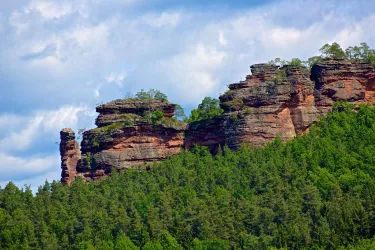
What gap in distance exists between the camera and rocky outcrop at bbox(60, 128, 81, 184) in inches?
5714

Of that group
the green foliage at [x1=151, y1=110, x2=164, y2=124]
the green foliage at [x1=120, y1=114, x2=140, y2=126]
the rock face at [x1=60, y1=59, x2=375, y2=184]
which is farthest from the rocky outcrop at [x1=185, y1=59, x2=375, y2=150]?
the green foliage at [x1=120, y1=114, x2=140, y2=126]

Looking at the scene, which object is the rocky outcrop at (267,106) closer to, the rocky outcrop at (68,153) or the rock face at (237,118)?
the rock face at (237,118)

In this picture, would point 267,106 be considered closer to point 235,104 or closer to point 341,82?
point 235,104

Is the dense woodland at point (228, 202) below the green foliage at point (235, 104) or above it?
below

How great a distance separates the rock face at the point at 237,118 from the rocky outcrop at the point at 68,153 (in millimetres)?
180

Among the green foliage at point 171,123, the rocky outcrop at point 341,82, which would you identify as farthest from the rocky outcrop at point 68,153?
the rocky outcrop at point 341,82

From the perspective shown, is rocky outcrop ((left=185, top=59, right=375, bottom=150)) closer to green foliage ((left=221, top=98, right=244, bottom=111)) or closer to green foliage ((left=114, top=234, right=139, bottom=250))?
green foliage ((left=221, top=98, right=244, bottom=111))

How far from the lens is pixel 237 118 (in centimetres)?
13838

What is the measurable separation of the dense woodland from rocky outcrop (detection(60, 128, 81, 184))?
790cm

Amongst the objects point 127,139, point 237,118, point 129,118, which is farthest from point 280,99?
point 127,139

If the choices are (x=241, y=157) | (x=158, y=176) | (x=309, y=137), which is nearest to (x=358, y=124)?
(x=309, y=137)

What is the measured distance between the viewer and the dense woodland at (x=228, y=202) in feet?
363

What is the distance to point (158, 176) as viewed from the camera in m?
135

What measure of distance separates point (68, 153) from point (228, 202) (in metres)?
32.1
